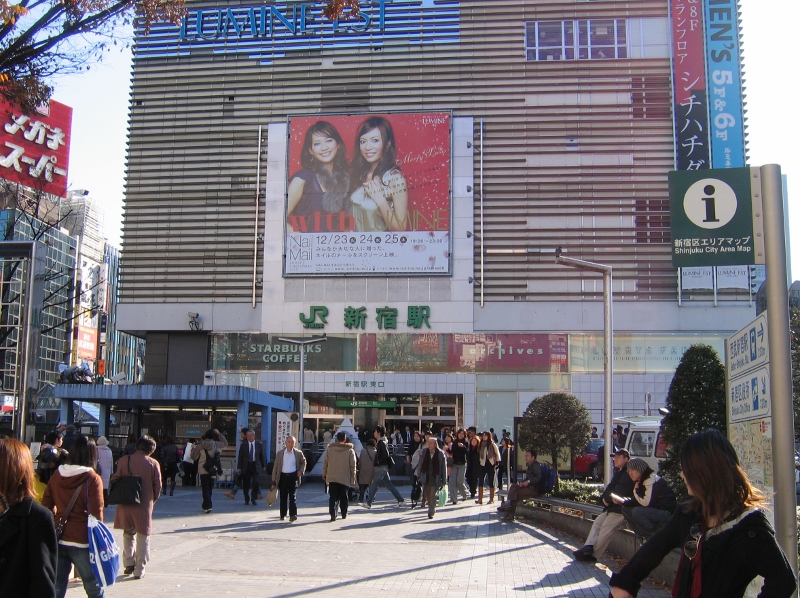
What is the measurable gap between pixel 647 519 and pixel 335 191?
28054 millimetres

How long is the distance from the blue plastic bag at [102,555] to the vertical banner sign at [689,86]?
3112cm

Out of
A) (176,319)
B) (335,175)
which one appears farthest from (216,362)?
(335,175)

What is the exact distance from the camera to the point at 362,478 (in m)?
18.6

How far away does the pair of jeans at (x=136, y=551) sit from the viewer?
9.39m

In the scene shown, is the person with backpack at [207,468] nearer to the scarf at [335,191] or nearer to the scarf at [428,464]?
the scarf at [428,464]

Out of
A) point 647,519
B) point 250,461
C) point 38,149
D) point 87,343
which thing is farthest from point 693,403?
point 87,343

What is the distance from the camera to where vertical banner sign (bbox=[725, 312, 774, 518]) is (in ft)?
17.6

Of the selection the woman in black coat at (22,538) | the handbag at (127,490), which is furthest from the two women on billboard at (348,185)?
the woman in black coat at (22,538)

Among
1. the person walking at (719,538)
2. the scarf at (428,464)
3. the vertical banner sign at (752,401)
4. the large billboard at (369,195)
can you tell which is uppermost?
the large billboard at (369,195)

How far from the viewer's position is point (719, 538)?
341cm

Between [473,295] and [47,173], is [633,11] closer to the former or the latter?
[473,295]

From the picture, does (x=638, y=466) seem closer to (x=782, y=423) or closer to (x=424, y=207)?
(x=782, y=423)

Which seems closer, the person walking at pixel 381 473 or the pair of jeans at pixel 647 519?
the pair of jeans at pixel 647 519

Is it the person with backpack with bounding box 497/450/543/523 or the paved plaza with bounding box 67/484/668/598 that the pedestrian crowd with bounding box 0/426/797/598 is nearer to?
the person with backpack with bounding box 497/450/543/523
